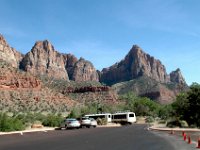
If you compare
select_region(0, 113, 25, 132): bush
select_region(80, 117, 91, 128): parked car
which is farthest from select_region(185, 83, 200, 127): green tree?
select_region(0, 113, 25, 132): bush

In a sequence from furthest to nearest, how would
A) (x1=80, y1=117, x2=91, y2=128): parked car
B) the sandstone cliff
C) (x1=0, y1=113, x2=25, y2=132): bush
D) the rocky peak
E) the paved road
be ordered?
the rocky peak, the sandstone cliff, (x1=80, y1=117, x2=91, y2=128): parked car, (x1=0, y1=113, x2=25, y2=132): bush, the paved road

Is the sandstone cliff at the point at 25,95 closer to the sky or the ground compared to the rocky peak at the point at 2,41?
closer to the ground

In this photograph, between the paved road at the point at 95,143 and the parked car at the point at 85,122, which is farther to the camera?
the parked car at the point at 85,122

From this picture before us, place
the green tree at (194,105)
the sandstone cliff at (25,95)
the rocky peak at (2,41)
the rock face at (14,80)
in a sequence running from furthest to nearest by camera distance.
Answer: the rocky peak at (2,41)
the rock face at (14,80)
the sandstone cliff at (25,95)
the green tree at (194,105)

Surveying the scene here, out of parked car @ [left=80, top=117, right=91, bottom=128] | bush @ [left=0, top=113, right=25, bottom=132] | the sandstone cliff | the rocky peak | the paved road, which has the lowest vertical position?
the paved road

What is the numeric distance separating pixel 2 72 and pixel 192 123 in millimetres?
62717

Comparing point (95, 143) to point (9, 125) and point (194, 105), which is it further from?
point (194, 105)

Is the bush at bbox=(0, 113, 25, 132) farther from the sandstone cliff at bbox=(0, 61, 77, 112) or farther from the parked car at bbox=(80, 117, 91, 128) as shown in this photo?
the sandstone cliff at bbox=(0, 61, 77, 112)

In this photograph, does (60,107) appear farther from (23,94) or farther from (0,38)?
(0,38)

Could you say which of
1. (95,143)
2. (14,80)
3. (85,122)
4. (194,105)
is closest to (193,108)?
(194,105)

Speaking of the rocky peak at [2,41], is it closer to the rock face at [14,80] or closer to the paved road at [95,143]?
the rock face at [14,80]

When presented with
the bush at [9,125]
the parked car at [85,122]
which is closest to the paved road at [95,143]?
the bush at [9,125]

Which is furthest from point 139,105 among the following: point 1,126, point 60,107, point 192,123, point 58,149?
point 58,149

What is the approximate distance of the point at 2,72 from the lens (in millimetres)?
106438
